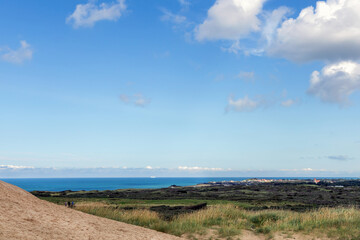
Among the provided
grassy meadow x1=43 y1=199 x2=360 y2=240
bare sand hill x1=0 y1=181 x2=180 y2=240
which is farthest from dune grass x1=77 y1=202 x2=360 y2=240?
bare sand hill x1=0 y1=181 x2=180 y2=240

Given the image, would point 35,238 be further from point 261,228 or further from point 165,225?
point 261,228

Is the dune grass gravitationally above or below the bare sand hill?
below

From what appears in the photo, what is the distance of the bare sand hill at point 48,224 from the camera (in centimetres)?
1301

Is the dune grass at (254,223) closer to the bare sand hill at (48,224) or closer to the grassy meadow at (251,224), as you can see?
the grassy meadow at (251,224)

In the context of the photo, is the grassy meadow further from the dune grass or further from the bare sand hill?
the bare sand hill

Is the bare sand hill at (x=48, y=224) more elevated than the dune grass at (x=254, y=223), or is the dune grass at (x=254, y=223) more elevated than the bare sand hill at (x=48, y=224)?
the bare sand hill at (x=48, y=224)

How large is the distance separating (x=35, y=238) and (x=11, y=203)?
16.1ft

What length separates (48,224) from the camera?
48.9 feet

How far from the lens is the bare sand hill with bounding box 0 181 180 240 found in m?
13.0

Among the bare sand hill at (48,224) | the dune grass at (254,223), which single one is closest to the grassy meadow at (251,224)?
the dune grass at (254,223)

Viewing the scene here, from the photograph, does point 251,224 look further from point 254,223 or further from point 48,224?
point 48,224

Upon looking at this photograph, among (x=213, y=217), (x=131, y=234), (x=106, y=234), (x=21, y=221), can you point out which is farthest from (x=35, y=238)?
(x=213, y=217)

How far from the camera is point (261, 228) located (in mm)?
20578

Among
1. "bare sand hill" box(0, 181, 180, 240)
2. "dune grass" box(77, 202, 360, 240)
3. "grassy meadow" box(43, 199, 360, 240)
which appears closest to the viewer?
"bare sand hill" box(0, 181, 180, 240)
